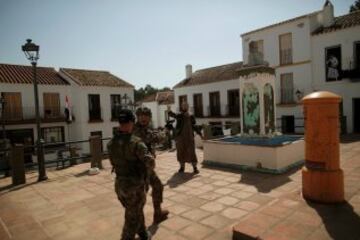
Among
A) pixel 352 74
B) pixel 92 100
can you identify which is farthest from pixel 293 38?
pixel 92 100

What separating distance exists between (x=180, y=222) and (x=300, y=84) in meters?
17.2

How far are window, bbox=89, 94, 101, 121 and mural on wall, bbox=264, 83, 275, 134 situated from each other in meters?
19.4

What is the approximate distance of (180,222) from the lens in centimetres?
380

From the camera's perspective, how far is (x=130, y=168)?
116 inches

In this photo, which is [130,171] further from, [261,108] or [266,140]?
[261,108]

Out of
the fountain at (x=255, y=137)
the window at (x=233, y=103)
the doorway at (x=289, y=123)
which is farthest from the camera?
the window at (x=233, y=103)

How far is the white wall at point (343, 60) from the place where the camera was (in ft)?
51.4

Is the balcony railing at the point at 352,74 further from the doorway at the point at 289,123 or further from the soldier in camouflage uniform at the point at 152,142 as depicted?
the soldier in camouflage uniform at the point at 152,142

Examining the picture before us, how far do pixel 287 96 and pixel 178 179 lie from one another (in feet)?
50.7

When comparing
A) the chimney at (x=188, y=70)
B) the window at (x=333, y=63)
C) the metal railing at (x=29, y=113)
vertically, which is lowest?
the metal railing at (x=29, y=113)

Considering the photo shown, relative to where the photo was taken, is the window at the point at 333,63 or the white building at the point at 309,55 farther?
the window at the point at 333,63

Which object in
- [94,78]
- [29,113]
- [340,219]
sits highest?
[94,78]

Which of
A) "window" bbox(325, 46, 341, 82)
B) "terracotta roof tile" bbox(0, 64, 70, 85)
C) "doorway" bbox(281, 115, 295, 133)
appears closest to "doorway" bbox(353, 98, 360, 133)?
"window" bbox(325, 46, 341, 82)

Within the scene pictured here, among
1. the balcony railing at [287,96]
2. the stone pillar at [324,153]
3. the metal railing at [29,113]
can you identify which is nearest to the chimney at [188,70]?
the balcony railing at [287,96]
